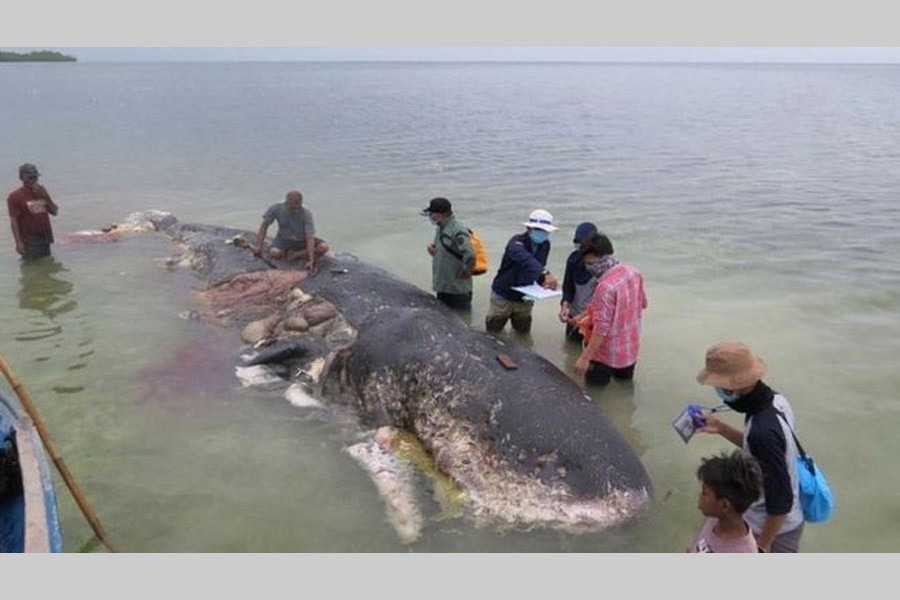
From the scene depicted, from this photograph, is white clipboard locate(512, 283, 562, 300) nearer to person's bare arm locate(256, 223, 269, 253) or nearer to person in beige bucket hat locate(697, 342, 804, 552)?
person in beige bucket hat locate(697, 342, 804, 552)

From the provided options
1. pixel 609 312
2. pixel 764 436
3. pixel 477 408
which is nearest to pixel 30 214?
pixel 477 408

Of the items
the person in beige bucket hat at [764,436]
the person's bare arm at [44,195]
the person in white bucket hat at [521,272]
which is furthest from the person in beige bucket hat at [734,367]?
the person's bare arm at [44,195]

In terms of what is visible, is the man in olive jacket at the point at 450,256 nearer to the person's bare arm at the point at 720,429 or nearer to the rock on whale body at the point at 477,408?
the rock on whale body at the point at 477,408

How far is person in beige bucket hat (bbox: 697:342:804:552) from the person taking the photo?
4168mm

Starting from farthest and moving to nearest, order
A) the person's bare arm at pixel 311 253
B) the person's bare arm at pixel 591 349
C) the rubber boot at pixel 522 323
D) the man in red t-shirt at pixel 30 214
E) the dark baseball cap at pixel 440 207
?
the man in red t-shirt at pixel 30 214 < the person's bare arm at pixel 311 253 < the rubber boot at pixel 522 323 < the dark baseball cap at pixel 440 207 < the person's bare arm at pixel 591 349

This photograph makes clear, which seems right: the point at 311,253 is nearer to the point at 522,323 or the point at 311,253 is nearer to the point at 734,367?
the point at 522,323

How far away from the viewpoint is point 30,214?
Result: 1309 cm

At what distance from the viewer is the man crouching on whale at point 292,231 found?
11.1 m

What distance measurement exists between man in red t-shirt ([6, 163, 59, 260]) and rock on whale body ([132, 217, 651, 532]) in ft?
22.4

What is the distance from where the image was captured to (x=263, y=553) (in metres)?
5.73

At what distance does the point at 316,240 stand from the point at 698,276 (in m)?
6.93

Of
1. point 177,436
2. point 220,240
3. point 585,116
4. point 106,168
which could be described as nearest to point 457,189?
point 220,240

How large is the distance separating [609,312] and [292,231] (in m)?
6.13

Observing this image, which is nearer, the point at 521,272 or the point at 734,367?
the point at 734,367
